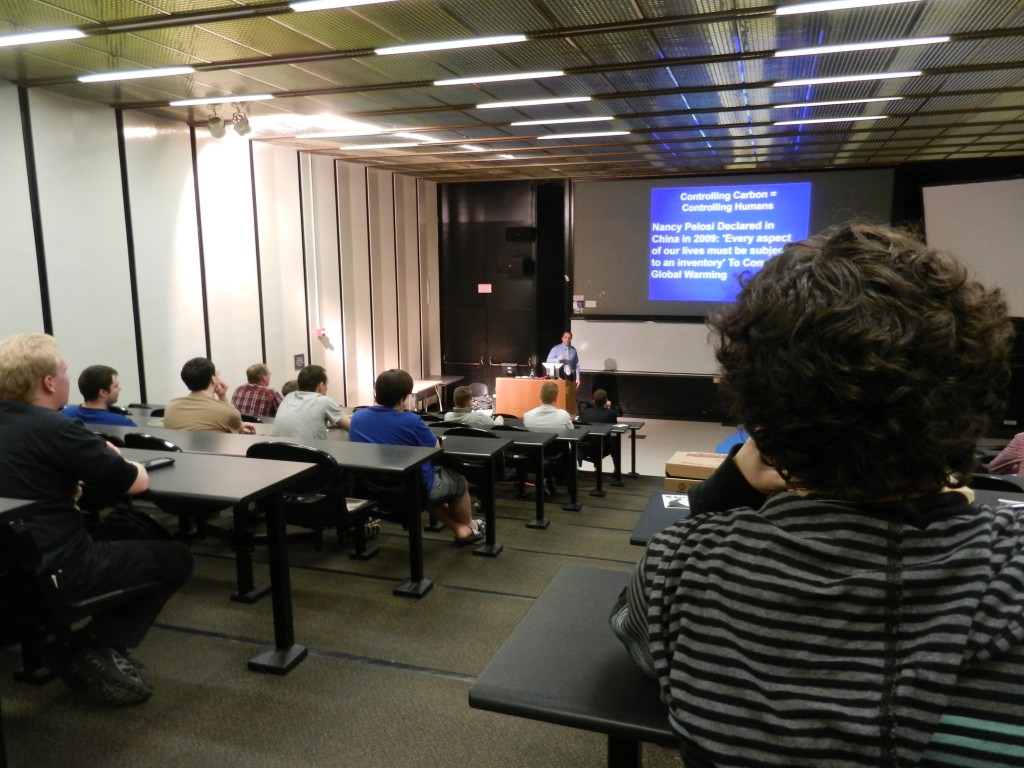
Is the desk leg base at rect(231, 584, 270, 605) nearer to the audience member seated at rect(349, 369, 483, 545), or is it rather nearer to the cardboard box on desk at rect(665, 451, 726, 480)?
the audience member seated at rect(349, 369, 483, 545)

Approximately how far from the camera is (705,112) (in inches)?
247

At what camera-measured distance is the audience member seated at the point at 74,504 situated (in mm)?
2078

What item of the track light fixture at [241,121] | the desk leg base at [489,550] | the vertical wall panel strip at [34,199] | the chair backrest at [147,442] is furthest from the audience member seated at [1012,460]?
the vertical wall panel strip at [34,199]

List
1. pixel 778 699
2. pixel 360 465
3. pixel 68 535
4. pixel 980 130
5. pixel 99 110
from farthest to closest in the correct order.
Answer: pixel 980 130 < pixel 99 110 < pixel 360 465 < pixel 68 535 < pixel 778 699

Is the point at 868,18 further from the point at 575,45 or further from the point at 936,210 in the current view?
the point at 936,210

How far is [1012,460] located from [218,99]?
5784 mm

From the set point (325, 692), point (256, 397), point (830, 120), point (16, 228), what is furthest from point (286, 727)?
point (830, 120)

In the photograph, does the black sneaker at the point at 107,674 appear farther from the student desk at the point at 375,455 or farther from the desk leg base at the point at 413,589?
the desk leg base at the point at 413,589

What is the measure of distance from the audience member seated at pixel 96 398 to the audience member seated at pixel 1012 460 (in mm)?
4522

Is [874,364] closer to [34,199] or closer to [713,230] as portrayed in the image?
[34,199]

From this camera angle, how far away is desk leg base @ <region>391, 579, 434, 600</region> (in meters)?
3.30

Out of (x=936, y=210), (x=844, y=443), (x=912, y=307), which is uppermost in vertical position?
(x=936, y=210)

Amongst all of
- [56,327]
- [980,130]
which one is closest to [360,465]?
[56,327]

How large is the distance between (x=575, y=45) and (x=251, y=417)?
11.1 ft
